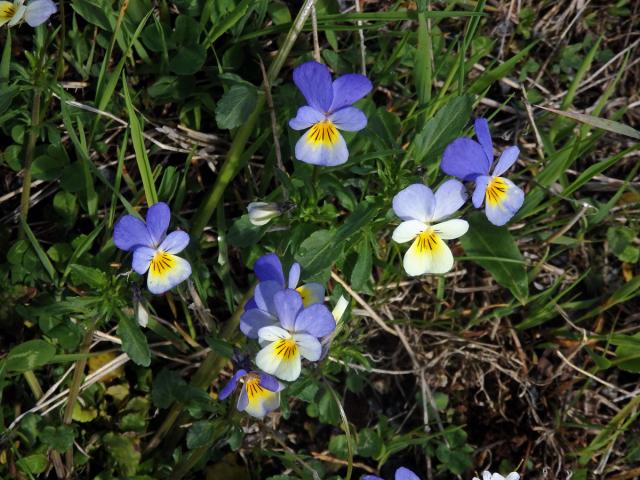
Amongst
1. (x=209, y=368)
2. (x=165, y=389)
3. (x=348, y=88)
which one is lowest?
(x=165, y=389)

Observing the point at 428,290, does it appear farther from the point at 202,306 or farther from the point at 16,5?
the point at 16,5

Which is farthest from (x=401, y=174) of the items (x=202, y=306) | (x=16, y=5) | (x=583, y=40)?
(x=583, y=40)

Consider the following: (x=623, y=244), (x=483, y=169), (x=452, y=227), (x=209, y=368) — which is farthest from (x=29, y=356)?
(x=623, y=244)

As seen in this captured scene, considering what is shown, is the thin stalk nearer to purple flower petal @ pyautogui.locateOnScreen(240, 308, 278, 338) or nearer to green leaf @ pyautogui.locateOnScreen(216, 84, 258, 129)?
purple flower petal @ pyautogui.locateOnScreen(240, 308, 278, 338)

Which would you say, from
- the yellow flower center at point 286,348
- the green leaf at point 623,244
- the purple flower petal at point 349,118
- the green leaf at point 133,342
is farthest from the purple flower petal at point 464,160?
the green leaf at point 623,244

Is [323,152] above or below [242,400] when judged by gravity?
above

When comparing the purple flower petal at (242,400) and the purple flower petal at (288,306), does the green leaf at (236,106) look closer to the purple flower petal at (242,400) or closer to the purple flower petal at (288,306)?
the purple flower petal at (288,306)

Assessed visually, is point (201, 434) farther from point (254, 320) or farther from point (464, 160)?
point (464, 160)
